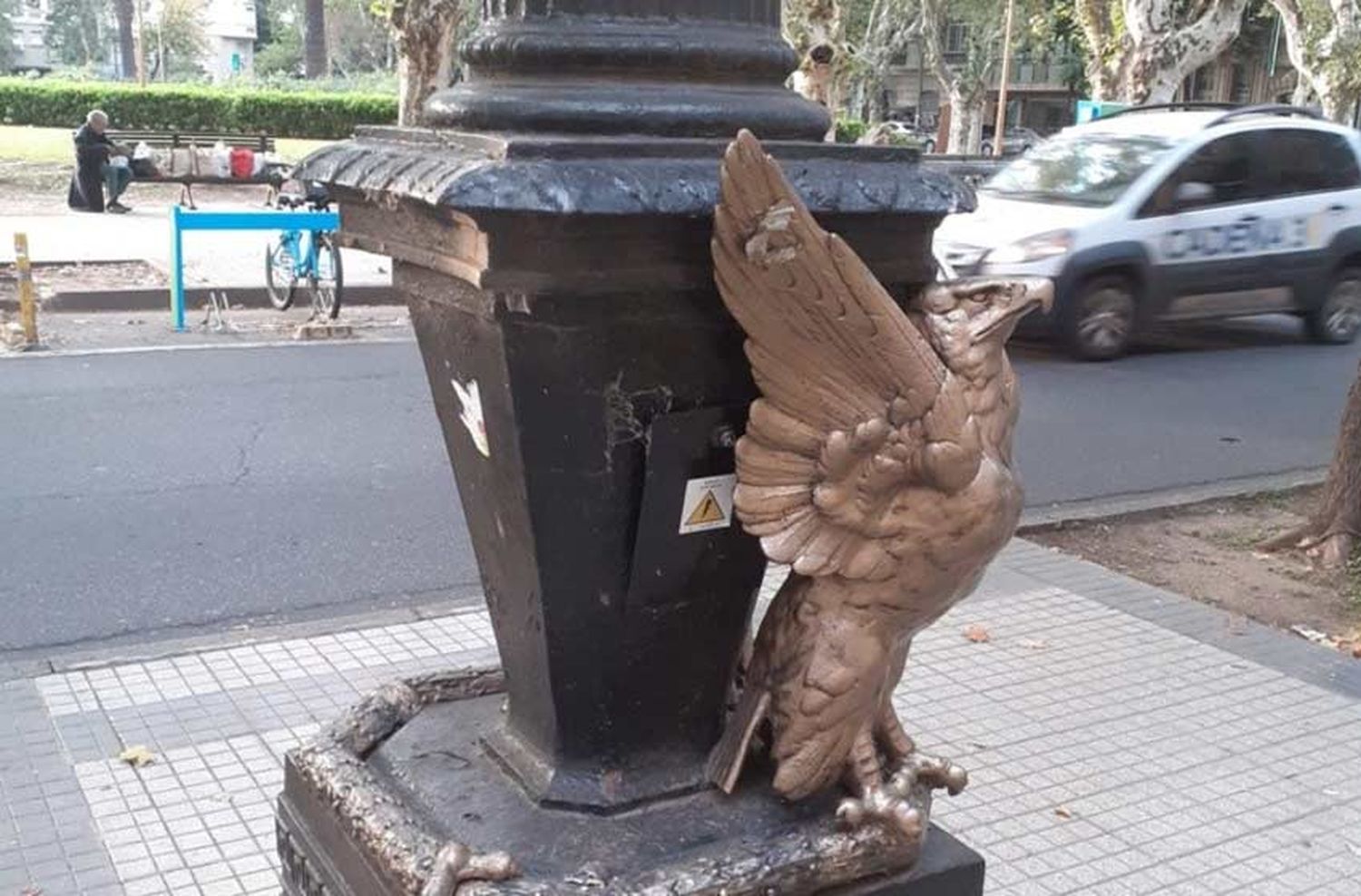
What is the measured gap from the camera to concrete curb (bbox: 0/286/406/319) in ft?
38.5

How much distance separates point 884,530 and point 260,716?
3014 mm

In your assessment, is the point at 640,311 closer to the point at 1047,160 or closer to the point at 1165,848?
the point at 1165,848

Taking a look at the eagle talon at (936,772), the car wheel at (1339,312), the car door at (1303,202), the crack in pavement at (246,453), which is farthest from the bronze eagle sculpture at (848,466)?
the car wheel at (1339,312)

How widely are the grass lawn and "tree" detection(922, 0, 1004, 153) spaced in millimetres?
13599

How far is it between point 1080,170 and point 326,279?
265 inches

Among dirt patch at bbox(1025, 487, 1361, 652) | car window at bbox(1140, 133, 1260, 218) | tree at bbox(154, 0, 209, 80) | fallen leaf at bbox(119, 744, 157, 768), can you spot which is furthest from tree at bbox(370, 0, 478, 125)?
tree at bbox(154, 0, 209, 80)

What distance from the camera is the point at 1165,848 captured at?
378 centimetres

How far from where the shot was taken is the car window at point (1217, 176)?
36.1ft

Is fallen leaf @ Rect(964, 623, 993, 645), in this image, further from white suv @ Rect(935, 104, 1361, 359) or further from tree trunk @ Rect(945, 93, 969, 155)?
tree trunk @ Rect(945, 93, 969, 155)

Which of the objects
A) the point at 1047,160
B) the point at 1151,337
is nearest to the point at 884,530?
the point at 1047,160

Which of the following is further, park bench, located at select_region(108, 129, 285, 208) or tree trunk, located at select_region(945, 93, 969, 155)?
tree trunk, located at select_region(945, 93, 969, 155)

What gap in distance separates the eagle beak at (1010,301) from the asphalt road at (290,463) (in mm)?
3974

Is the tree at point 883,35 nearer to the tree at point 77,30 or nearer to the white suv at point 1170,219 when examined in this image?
the white suv at point 1170,219

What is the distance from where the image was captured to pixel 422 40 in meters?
13.5
